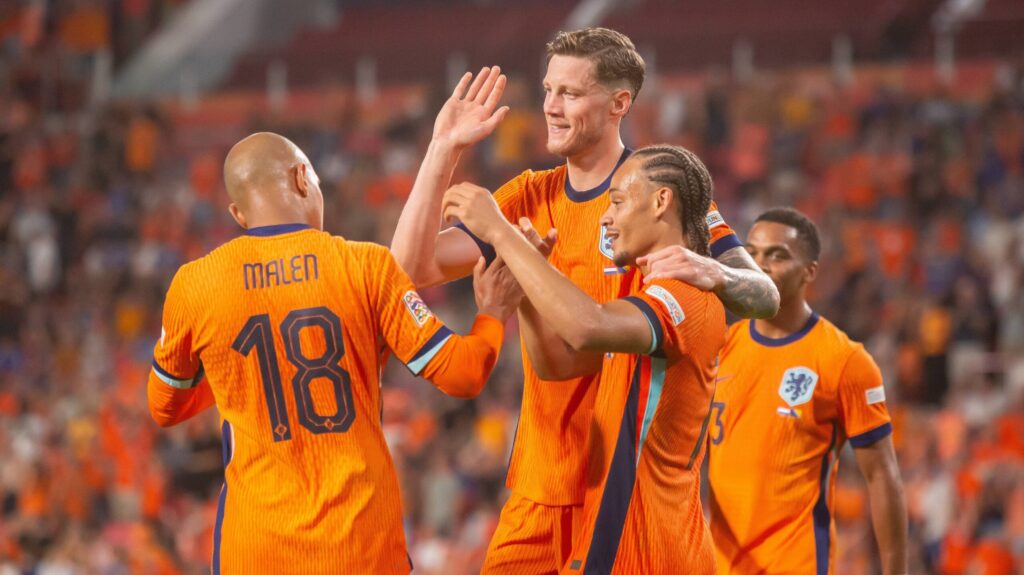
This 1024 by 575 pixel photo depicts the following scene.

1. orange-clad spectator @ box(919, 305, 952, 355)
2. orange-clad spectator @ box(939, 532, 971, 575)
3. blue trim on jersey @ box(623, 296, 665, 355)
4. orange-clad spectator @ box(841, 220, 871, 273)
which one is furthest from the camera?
orange-clad spectator @ box(841, 220, 871, 273)

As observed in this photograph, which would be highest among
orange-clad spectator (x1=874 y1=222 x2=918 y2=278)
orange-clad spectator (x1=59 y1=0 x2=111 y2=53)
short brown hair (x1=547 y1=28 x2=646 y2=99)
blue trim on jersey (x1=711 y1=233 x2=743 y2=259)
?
orange-clad spectator (x1=59 y1=0 x2=111 y2=53)

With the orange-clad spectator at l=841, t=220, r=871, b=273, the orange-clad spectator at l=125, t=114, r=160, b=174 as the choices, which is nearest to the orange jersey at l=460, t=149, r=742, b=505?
the orange-clad spectator at l=841, t=220, r=871, b=273

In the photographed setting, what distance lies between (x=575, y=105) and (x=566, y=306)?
3.36 feet

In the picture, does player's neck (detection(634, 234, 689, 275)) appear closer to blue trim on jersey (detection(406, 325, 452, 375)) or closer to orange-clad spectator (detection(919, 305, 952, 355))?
blue trim on jersey (detection(406, 325, 452, 375))

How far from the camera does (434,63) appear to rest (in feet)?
69.6

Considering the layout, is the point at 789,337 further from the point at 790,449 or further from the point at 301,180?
the point at 301,180

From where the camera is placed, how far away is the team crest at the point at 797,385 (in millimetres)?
5371

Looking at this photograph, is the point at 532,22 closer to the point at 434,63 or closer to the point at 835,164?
the point at 434,63

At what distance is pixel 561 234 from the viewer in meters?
4.67

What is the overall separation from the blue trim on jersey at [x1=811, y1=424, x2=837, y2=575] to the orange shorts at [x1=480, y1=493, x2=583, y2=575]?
4.34ft

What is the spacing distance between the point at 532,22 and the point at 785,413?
16555mm

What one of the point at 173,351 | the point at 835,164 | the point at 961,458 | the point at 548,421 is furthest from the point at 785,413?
the point at 835,164

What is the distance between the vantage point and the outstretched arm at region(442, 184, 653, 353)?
3787 millimetres

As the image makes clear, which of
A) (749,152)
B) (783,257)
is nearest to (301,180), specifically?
(783,257)
